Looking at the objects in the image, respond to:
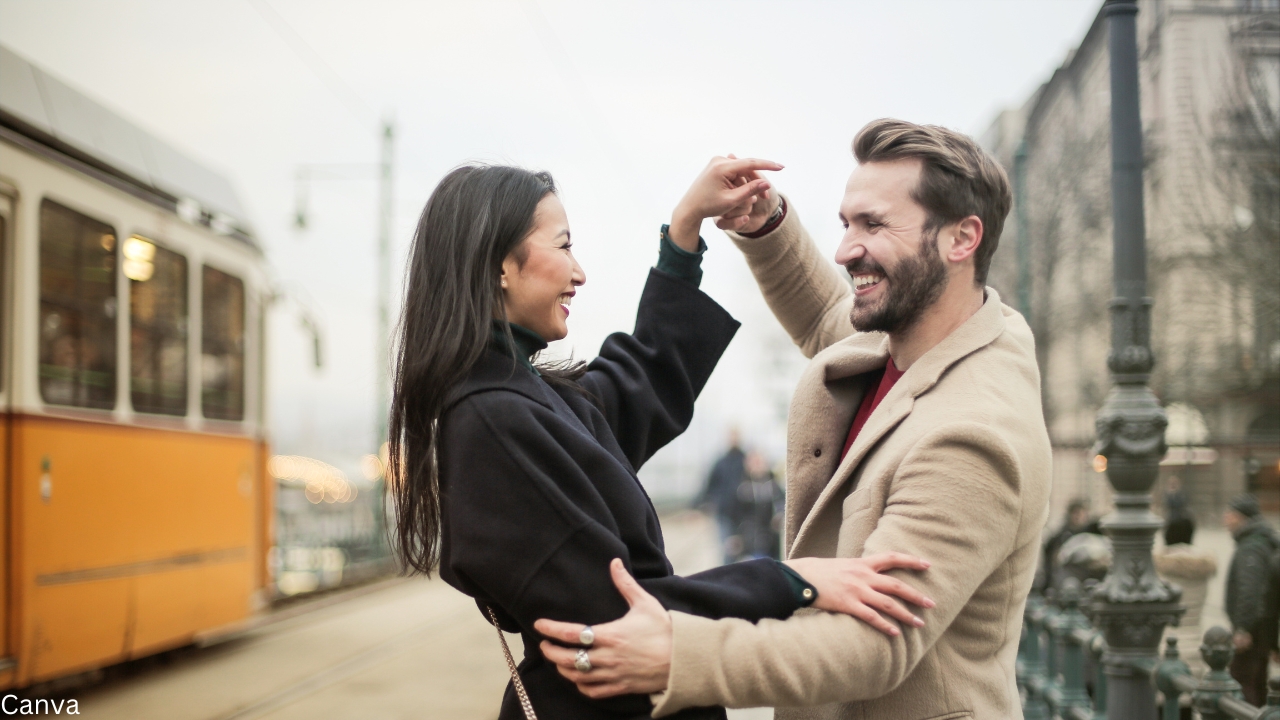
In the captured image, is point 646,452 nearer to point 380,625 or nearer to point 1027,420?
point 1027,420

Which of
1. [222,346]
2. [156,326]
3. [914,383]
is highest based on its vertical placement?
[156,326]

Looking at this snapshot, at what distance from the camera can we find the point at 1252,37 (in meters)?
9.97

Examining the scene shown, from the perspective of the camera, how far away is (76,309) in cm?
678

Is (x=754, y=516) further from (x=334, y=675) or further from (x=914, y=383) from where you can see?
(x=914, y=383)

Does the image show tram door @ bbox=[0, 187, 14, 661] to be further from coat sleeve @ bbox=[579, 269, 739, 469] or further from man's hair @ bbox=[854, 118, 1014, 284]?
man's hair @ bbox=[854, 118, 1014, 284]

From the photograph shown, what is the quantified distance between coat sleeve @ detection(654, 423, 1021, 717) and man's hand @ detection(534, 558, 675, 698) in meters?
0.03

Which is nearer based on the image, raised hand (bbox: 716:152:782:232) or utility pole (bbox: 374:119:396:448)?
raised hand (bbox: 716:152:782:232)

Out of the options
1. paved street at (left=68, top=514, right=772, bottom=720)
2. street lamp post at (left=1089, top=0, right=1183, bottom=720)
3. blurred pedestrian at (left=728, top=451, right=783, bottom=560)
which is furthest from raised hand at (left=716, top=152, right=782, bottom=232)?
blurred pedestrian at (left=728, top=451, right=783, bottom=560)

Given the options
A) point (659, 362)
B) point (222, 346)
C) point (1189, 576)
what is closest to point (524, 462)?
point (659, 362)

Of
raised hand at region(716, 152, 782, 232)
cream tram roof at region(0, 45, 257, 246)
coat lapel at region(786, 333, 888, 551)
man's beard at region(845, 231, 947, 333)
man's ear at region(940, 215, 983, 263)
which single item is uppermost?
cream tram roof at region(0, 45, 257, 246)

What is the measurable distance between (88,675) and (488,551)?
729 cm

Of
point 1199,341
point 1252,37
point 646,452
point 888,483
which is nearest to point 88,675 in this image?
point 646,452

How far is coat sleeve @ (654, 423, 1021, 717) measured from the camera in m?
1.70

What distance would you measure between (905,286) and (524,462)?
33.7 inches
